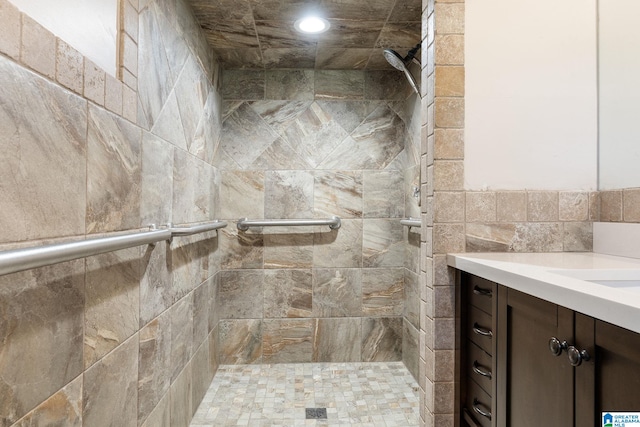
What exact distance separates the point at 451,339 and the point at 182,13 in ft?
6.01

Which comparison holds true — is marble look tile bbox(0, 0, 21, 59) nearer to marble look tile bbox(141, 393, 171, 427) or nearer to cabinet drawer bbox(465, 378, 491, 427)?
marble look tile bbox(141, 393, 171, 427)

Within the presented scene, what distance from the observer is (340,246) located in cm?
259

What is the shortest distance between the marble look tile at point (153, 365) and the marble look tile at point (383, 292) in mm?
1463

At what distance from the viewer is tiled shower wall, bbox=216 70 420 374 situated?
101 inches

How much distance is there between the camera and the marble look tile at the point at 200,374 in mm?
1891

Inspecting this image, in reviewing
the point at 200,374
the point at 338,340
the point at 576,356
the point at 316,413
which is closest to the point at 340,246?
the point at 338,340

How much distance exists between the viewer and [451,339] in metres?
1.27

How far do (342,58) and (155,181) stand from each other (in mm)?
1622

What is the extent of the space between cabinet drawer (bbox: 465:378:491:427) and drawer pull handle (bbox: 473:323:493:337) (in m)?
0.18

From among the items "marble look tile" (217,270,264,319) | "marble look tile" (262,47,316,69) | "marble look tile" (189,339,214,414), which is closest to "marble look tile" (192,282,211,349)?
"marble look tile" (189,339,214,414)

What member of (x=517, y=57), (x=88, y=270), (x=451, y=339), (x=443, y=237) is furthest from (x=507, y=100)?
(x=88, y=270)

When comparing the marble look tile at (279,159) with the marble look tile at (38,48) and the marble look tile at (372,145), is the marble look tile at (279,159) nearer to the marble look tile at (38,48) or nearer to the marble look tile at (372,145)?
the marble look tile at (372,145)

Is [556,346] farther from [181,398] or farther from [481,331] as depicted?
[181,398]

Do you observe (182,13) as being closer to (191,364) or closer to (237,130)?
(237,130)
